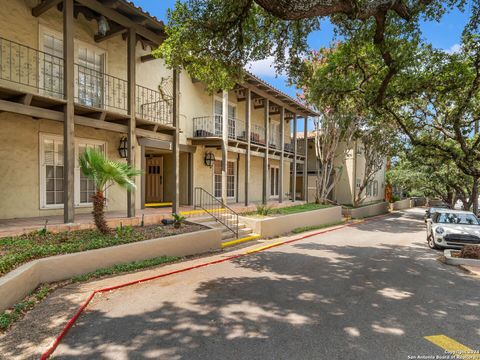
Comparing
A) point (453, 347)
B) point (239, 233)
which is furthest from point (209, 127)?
point (453, 347)

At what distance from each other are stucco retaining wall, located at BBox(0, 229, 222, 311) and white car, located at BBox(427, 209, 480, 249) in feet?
26.2

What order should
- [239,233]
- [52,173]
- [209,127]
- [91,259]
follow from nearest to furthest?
[91,259], [52,173], [239,233], [209,127]

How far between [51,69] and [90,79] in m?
1.36

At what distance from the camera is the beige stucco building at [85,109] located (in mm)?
7988

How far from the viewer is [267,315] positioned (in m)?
4.79

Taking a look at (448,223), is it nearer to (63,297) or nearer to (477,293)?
(477,293)

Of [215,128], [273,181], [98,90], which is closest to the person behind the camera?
[98,90]

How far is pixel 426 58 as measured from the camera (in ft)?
29.6

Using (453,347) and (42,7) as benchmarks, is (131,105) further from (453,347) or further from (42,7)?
(453,347)

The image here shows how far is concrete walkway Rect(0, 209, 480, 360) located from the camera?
377 cm

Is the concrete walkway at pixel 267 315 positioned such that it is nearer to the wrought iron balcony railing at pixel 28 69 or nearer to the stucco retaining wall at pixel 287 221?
the stucco retaining wall at pixel 287 221

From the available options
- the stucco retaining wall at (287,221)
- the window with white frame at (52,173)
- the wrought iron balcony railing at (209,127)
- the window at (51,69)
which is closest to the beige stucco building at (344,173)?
the stucco retaining wall at (287,221)

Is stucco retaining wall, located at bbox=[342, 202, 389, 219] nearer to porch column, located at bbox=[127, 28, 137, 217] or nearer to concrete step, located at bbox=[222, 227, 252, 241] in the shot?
concrete step, located at bbox=[222, 227, 252, 241]

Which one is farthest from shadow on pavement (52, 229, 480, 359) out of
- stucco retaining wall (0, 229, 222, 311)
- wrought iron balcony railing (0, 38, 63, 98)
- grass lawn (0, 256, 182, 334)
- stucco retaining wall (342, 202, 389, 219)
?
stucco retaining wall (342, 202, 389, 219)
